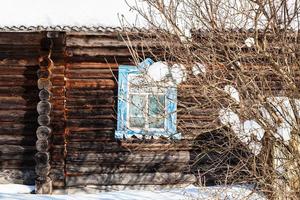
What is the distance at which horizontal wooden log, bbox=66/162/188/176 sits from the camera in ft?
28.3

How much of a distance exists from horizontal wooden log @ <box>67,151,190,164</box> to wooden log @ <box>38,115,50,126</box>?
26.7 inches

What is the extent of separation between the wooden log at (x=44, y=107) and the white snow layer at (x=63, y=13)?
3.90 ft

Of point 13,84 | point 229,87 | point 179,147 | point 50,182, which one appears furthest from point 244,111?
point 13,84

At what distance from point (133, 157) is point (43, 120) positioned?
153 cm

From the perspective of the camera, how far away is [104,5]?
29.0 ft

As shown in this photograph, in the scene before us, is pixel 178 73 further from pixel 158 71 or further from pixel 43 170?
pixel 43 170

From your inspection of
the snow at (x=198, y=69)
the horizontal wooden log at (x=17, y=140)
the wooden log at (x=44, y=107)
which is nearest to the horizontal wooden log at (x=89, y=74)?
the wooden log at (x=44, y=107)

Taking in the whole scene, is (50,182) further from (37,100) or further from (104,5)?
(104,5)

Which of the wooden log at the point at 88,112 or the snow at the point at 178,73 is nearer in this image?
the snow at the point at 178,73

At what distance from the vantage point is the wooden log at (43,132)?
8305 millimetres

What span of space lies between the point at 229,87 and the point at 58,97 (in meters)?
3.72

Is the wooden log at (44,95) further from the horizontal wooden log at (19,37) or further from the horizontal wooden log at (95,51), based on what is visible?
the horizontal wooden log at (19,37)

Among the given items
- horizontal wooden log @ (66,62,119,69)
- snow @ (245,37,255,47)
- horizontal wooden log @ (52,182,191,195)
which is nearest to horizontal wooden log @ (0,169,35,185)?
horizontal wooden log @ (52,182,191,195)

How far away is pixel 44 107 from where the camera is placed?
8328 mm
